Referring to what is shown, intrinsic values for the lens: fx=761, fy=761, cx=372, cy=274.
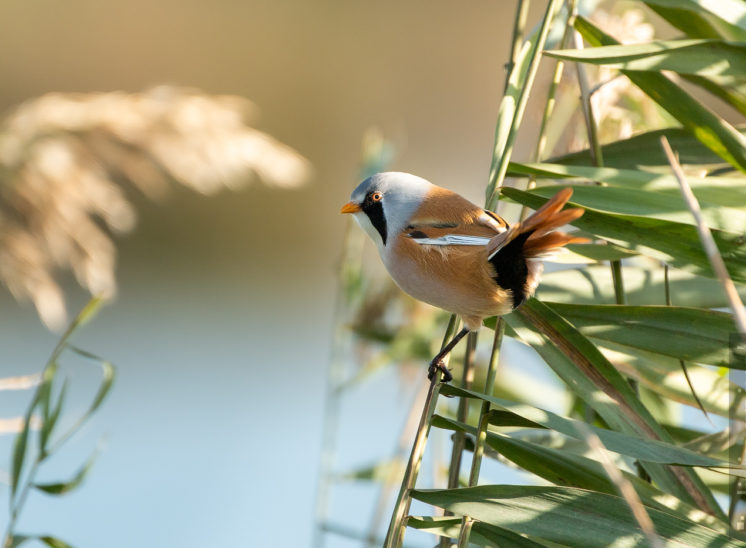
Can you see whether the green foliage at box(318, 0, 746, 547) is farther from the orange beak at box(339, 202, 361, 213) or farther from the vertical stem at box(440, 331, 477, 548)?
the orange beak at box(339, 202, 361, 213)

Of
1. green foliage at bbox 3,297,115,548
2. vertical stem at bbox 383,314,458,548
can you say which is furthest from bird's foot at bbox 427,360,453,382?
green foliage at bbox 3,297,115,548

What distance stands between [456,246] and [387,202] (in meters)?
0.24

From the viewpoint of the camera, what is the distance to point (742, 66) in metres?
0.93

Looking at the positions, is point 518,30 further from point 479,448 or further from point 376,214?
point 479,448

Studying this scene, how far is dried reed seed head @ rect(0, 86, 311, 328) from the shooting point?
183 centimetres

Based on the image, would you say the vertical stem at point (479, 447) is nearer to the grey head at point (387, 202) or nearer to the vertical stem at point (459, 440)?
the vertical stem at point (459, 440)

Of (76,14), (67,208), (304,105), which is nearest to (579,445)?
(67,208)

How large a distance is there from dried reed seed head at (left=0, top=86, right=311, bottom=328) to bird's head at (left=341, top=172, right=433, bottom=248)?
75cm

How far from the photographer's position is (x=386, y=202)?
121 centimetres

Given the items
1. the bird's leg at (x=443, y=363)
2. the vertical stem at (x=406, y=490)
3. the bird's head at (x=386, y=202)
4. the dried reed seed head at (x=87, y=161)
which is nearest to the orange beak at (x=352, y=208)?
the bird's head at (x=386, y=202)

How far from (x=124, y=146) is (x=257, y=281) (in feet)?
16.4

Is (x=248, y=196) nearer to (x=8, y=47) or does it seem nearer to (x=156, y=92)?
(x=8, y=47)

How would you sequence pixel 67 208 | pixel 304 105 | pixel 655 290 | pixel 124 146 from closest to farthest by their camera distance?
pixel 655 290
pixel 67 208
pixel 124 146
pixel 304 105

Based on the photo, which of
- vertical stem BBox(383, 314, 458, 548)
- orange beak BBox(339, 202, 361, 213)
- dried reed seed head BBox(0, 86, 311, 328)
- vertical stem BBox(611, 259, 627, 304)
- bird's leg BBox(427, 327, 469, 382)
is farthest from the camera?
dried reed seed head BBox(0, 86, 311, 328)
